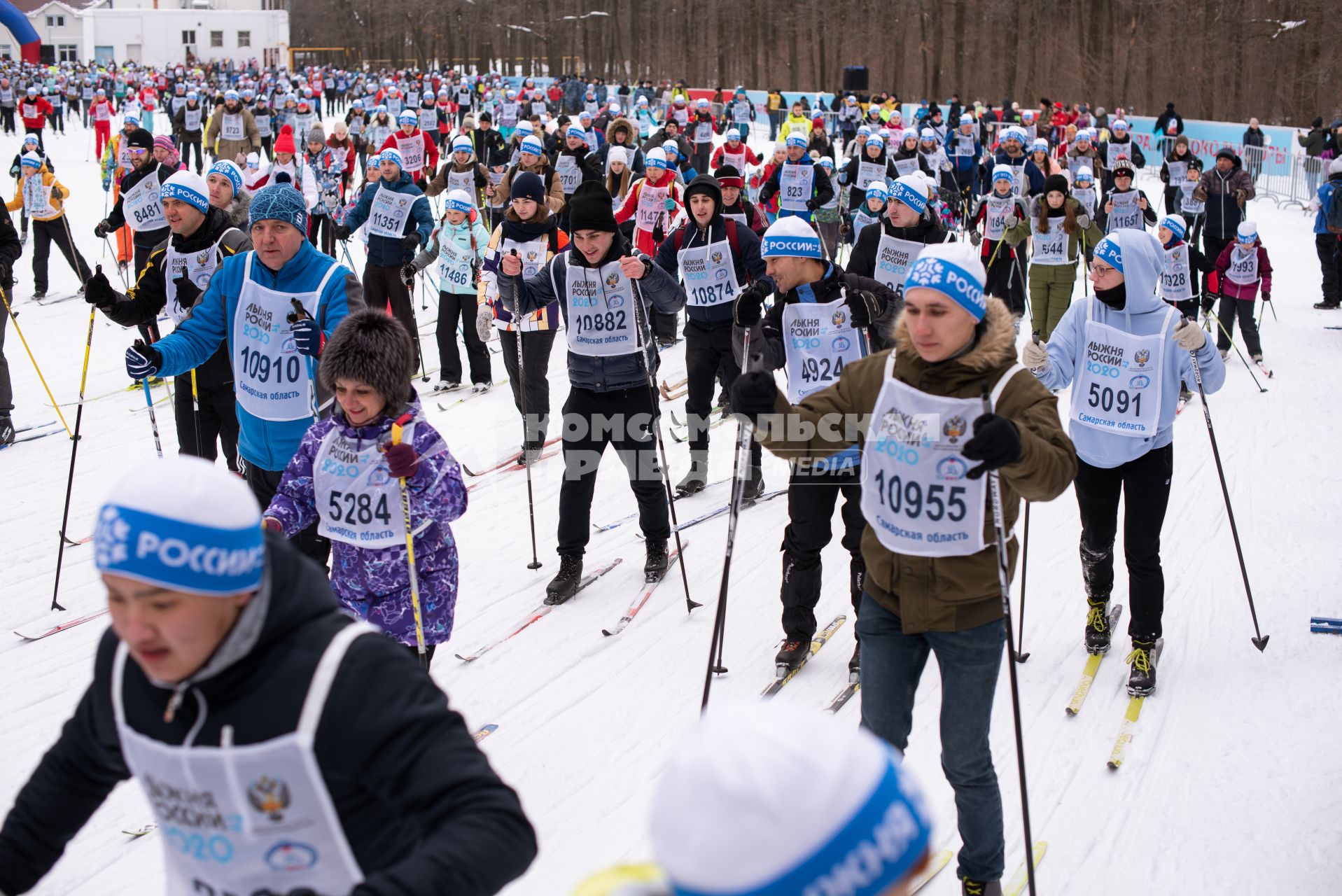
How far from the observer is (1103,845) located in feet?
14.4

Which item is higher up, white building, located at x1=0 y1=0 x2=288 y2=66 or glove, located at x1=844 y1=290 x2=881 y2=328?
white building, located at x1=0 y1=0 x2=288 y2=66

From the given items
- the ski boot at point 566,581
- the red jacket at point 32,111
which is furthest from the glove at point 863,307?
the red jacket at point 32,111

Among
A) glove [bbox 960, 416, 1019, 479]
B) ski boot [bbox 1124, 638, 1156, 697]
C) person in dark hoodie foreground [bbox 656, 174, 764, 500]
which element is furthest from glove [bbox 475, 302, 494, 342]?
glove [bbox 960, 416, 1019, 479]

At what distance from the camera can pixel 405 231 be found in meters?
10.7

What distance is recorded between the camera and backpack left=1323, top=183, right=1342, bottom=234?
13.9 m

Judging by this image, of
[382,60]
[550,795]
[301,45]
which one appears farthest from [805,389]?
[301,45]

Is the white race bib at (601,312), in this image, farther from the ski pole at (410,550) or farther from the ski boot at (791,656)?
the ski pole at (410,550)

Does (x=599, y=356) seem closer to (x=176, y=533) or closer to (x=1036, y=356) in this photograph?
(x=1036, y=356)

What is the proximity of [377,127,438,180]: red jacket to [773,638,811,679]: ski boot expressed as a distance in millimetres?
10980

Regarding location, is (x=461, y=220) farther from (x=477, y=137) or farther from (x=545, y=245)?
(x=477, y=137)

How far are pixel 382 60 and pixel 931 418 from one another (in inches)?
3736

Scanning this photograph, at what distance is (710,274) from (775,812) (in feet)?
22.1

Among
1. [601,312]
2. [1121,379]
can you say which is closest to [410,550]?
[601,312]

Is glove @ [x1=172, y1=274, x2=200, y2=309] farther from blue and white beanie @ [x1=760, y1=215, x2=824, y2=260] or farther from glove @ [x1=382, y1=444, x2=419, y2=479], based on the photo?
glove @ [x1=382, y1=444, x2=419, y2=479]
